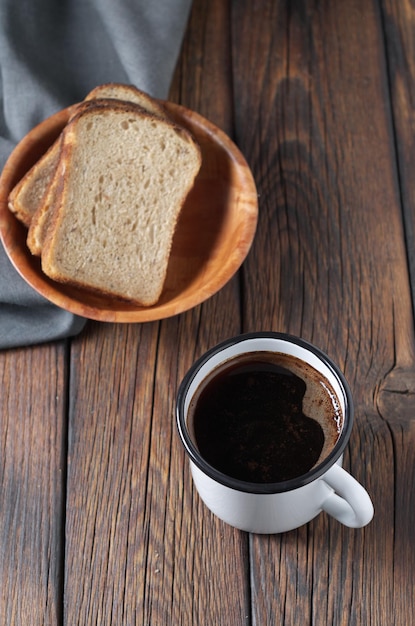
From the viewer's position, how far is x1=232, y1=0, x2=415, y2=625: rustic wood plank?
105cm

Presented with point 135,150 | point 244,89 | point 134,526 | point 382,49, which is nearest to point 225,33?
point 244,89

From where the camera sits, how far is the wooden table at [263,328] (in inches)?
41.2

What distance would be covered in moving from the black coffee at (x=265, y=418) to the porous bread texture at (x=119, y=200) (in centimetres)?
23

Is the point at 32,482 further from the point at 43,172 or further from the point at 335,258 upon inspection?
the point at 335,258

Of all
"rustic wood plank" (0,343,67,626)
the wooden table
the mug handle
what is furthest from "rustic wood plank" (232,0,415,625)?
"rustic wood plank" (0,343,67,626)

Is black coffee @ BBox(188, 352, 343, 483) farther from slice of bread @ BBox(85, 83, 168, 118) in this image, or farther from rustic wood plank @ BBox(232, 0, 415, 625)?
slice of bread @ BBox(85, 83, 168, 118)

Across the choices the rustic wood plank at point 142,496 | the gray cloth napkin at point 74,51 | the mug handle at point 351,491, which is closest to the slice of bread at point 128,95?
the gray cloth napkin at point 74,51

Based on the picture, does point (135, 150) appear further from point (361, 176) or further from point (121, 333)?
point (361, 176)

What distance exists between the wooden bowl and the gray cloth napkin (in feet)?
0.35

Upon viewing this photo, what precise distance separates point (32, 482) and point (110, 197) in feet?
1.35

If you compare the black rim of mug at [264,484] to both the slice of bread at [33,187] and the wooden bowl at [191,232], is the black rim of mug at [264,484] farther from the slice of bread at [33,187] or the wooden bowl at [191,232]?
the slice of bread at [33,187]

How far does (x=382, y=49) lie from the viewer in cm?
145

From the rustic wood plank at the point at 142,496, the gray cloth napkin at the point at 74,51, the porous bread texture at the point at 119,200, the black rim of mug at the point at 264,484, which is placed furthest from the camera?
the gray cloth napkin at the point at 74,51

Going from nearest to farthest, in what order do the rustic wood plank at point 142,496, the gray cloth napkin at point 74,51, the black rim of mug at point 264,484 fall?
the black rim of mug at point 264,484, the rustic wood plank at point 142,496, the gray cloth napkin at point 74,51
